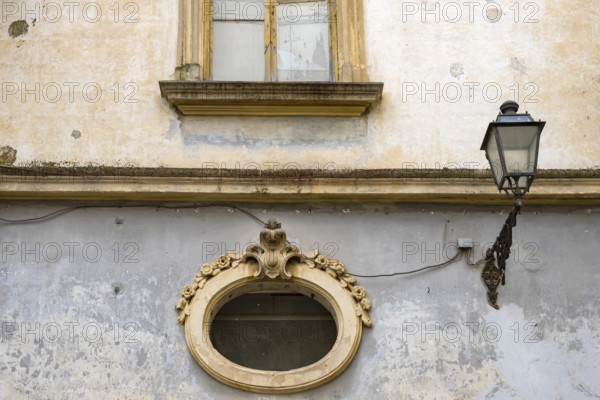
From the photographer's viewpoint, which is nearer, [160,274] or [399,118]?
[160,274]

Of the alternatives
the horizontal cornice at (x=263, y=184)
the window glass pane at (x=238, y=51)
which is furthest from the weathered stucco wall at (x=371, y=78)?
the window glass pane at (x=238, y=51)

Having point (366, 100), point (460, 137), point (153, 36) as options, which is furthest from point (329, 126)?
point (153, 36)

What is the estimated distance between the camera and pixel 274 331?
9.53 metres

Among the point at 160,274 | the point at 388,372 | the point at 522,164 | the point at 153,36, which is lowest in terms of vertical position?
the point at 388,372

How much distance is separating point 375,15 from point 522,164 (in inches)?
110

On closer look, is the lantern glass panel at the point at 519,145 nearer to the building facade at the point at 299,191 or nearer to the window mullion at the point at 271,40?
the building facade at the point at 299,191

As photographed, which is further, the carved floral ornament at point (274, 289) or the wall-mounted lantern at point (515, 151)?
the carved floral ornament at point (274, 289)

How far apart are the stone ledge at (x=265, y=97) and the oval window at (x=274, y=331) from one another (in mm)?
1651

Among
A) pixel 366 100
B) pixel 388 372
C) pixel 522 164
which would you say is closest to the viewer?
pixel 522 164

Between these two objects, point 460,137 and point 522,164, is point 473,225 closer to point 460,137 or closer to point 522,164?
point 460,137

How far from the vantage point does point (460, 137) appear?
30.7ft

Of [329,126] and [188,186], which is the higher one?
[329,126]

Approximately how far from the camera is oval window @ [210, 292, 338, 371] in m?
9.41

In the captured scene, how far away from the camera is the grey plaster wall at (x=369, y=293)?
851cm
